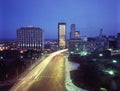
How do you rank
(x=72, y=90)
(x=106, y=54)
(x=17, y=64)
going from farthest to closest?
(x=106, y=54)
(x=17, y=64)
(x=72, y=90)

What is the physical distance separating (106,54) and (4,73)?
69073 mm

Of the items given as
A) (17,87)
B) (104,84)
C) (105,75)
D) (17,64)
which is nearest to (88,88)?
(104,84)

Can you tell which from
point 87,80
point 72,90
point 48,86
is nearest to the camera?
point 72,90

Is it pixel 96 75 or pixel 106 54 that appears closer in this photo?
pixel 96 75

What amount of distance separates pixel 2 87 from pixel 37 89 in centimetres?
600

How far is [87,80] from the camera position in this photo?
5934cm

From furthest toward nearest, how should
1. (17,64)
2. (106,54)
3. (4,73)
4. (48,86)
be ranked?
(106,54), (17,64), (4,73), (48,86)

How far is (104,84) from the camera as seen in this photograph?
168 feet

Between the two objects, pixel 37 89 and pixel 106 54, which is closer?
pixel 37 89

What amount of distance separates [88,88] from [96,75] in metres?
11.0

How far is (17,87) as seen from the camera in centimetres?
5184

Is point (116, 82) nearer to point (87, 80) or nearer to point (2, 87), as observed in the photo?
point (87, 80)

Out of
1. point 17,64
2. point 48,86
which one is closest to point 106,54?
point 17,64

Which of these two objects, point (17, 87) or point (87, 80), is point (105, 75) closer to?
point (87, 80)
